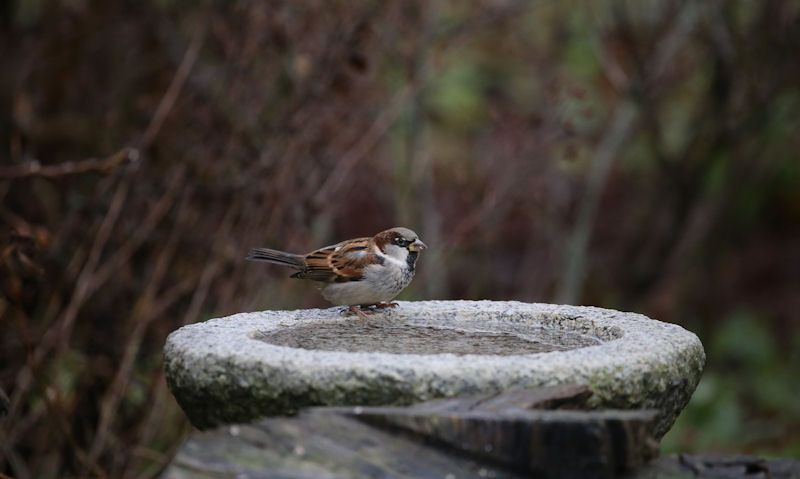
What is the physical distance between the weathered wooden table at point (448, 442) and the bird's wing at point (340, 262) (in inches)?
58.1

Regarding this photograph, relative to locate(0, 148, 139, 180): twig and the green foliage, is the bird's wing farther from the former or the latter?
the green foliage

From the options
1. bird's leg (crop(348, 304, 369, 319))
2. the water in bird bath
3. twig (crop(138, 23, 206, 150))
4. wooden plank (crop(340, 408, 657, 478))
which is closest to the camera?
wooden plank (crop(340, 408, 657, 478))

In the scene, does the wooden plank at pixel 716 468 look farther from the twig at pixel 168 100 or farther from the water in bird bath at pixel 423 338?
the twig at pixel 168 100

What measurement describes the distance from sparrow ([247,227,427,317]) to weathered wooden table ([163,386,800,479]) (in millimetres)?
1382

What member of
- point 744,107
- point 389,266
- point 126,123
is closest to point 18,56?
point 126,123

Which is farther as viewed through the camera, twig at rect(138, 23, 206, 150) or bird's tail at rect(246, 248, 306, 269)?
twig at rect(138, 23, 206, 150)

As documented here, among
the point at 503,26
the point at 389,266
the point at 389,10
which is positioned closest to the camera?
the point at 389,266

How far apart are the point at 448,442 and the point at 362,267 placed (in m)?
1.57

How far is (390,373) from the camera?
253 cm

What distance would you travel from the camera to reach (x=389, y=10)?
666 centimetres

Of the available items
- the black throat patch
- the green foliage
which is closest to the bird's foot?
the black throat patch

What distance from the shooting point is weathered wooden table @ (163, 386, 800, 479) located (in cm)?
228

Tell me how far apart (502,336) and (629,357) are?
719 millimetres

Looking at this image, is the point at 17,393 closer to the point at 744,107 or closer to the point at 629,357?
the point at 629,357
